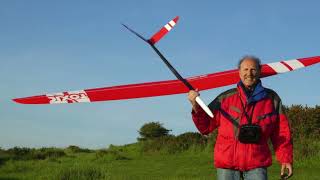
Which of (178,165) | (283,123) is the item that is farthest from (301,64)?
(178,165)

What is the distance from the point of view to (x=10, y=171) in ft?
50.2

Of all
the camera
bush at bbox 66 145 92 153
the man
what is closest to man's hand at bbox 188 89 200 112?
the man

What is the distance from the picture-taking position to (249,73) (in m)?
4.52

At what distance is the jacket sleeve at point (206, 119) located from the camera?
14.8ft

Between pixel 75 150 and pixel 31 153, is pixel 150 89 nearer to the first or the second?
pixel 31 153

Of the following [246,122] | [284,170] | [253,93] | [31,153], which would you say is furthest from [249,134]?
[31,153]

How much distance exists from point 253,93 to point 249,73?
18cm

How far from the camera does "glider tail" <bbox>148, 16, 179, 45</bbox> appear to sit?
4.93 metres

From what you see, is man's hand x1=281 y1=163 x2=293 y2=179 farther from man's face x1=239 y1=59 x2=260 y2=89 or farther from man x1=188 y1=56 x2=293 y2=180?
man's face x1=239 y1=59 x2=260 y2=89

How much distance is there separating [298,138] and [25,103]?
13.3 m

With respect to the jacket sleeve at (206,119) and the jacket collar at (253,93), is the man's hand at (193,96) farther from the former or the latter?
the jacket collar at (253,93)

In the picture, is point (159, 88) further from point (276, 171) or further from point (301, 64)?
point (276, 171)

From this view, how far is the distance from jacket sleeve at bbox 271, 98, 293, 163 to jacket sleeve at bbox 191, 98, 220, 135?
Answer: 545mm

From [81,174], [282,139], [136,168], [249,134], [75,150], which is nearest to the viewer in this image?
[249,134]
